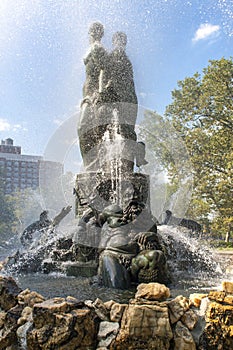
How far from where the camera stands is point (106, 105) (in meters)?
9.52

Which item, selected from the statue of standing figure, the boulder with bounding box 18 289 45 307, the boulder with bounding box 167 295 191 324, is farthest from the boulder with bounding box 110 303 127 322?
the statue of standing figure

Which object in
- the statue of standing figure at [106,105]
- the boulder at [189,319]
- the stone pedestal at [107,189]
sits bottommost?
the boulder at [189,319]

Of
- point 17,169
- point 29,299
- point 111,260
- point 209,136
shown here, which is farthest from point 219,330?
point 17,169

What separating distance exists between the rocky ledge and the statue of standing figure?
6.20m

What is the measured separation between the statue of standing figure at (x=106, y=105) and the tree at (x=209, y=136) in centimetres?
993

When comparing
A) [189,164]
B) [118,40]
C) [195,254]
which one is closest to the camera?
[195,254]

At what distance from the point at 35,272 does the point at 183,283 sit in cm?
290

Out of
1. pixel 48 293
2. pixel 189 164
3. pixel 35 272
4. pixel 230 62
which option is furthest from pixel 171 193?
pixel 48 293

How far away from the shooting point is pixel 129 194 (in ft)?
26.2

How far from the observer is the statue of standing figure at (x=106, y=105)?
9.48 m

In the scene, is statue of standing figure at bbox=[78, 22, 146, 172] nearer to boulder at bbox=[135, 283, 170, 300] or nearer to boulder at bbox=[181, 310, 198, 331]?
boulder at bbox=[135, 283, 170, 300]

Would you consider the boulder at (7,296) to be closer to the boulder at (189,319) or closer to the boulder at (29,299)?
the boulder at (29,299)

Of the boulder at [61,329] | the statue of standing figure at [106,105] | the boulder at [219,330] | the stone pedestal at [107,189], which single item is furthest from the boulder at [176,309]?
the statue of standing figure at [106,105]

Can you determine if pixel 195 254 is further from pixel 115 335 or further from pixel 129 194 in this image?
pixel 115 335
